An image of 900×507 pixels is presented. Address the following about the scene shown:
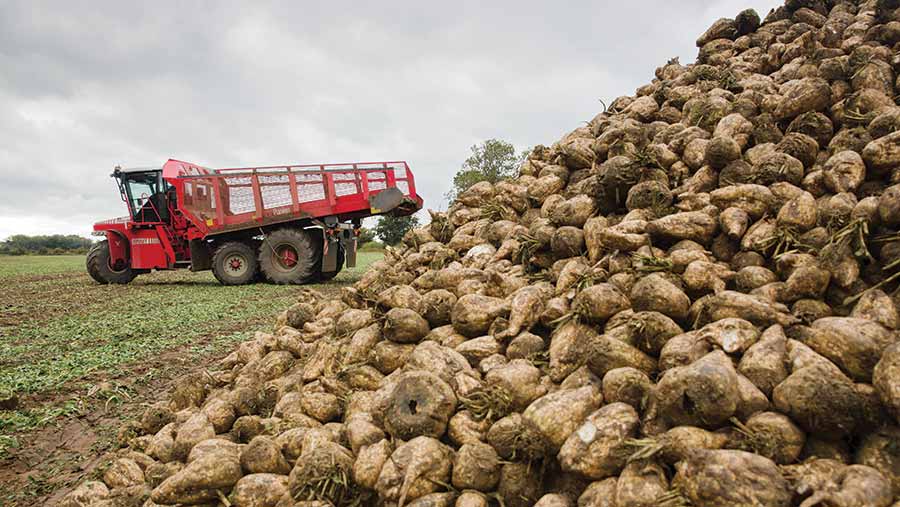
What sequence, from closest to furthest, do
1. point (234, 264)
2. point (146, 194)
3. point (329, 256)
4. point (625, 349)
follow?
point (625, 349) < point (329, 256) < point (234, 264) < point (146, 194)

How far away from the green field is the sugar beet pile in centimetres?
122

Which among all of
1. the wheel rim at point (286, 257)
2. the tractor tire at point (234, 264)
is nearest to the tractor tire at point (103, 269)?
the tractor tire at point (234, 264)

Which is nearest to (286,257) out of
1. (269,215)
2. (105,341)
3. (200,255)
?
(269,215)

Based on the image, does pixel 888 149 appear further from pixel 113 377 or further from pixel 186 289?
pixel 186 289

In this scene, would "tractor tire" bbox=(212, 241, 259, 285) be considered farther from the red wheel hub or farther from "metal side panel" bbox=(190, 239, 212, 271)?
the red wheel hub

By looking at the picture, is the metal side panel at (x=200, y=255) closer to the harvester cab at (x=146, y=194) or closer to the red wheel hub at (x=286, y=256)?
the harvester cab at (x=146, y=194)

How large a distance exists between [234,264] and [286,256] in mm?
1432

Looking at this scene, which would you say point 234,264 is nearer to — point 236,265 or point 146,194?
point 236,265

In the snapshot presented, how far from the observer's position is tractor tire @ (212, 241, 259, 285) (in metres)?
13.5

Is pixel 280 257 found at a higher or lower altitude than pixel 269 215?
lower

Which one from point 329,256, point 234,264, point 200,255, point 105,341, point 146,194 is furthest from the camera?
point 146,194

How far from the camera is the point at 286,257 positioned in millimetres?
13578

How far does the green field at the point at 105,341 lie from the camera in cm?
491

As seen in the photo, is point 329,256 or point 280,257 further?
point 280,257
